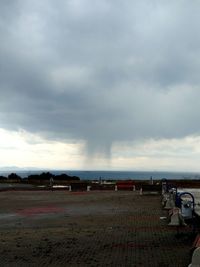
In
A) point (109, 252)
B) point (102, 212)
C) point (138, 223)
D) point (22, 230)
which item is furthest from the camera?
point (102, 212)

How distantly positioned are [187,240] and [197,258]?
4.77 metres

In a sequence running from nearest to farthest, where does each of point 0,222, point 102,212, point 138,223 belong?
point 138,223
point 0,222
point 102,212

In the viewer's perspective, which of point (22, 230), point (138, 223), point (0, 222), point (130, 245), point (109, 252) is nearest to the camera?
point (109, 252)

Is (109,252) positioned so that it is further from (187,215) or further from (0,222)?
(0,222)

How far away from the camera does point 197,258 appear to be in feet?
28.6

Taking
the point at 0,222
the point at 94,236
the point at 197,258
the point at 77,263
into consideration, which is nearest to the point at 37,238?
the point at 94,236

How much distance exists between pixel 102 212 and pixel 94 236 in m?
7.80

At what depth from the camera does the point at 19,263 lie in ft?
35.6

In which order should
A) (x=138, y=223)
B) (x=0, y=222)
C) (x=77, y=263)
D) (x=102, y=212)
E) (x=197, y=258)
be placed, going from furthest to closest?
(x=102, y=212), (x=0, y=222), (x=138, y=223), (x=77, y=263), (x=197, y=258)

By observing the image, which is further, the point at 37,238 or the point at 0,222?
the point at 0,222

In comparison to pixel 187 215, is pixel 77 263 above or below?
below

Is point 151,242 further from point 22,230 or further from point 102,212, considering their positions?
point 102,212

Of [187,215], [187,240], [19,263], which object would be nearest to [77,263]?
[19,263]

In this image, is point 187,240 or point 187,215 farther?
point 187,215
